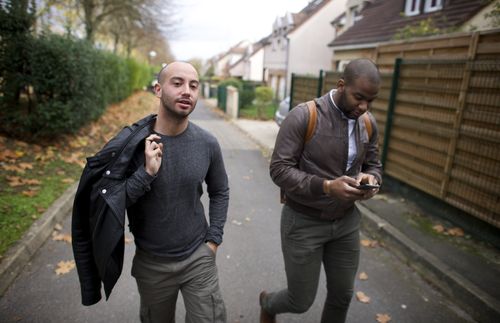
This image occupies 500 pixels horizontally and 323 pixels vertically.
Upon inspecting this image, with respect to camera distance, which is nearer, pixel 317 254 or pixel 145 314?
pixel 145 314

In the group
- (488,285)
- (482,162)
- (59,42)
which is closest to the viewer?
(488,285)

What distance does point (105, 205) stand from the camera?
72.6 inches

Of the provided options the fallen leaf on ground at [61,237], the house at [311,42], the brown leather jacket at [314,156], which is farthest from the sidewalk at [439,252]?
the house at [311,42]

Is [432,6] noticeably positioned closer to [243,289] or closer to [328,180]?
[243,289]

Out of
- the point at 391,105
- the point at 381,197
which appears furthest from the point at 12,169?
the point at 391,105

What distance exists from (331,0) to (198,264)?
30779 mm

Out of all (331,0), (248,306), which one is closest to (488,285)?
(248,306)

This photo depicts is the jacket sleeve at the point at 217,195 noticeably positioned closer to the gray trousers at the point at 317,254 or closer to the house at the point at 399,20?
the gray trousers at the point at 317,254

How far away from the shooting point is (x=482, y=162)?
15.1 ft

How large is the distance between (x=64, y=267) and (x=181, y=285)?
7.47 ft

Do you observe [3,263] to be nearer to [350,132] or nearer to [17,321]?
[17,321]

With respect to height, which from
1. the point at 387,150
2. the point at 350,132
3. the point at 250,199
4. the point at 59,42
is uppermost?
the point at 59,42

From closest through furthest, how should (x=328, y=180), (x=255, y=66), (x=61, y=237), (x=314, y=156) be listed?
1. (x=328, y=180)
2. (x=314, y=156)
3. (x=61, y=237)
4. (x=255, y=66)

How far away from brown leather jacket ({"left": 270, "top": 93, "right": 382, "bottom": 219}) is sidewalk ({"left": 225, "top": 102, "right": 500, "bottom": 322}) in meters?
2.11
